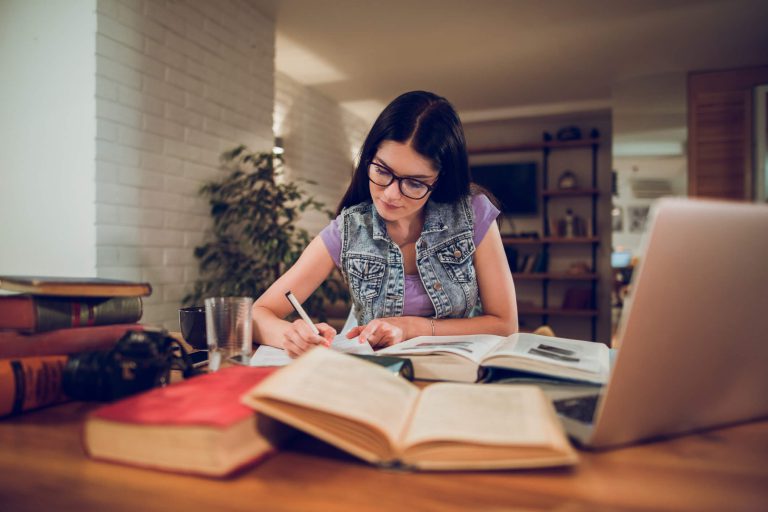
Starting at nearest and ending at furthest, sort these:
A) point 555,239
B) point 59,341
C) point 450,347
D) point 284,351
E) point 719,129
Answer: point 59,341 < point 450,347 < point 284,351 < point 719,129 < point 555,239

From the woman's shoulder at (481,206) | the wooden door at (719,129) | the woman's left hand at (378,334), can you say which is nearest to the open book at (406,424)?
the woman's left hand at (378,334)

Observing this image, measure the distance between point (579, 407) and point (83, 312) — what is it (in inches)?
24.7

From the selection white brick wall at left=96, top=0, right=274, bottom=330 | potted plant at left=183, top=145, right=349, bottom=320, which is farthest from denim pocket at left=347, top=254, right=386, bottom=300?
potted plant at left=183, top=145, right=349, bottom=320

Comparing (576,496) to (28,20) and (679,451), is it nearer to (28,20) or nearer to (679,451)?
(679,451)

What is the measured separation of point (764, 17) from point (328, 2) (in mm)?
2746

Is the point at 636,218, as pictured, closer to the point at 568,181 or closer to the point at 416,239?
the point at 568,181

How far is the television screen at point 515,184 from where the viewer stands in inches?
240

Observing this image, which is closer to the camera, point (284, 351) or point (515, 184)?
point (284, 351)

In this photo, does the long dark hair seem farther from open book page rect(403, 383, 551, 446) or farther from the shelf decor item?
the shelf decor item

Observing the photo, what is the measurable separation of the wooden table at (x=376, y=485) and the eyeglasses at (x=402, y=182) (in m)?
0.86

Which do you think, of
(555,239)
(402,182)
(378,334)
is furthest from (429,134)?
(555,239)

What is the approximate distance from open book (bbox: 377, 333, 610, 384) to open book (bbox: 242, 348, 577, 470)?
0.15 meters

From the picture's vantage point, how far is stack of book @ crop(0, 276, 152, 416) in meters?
0.60

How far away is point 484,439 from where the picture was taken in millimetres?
439
